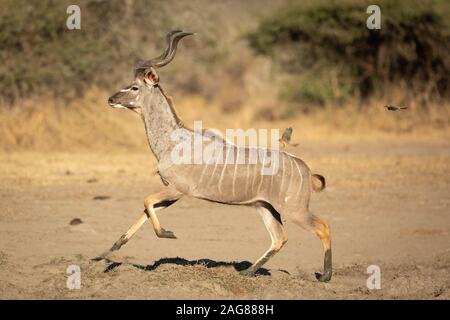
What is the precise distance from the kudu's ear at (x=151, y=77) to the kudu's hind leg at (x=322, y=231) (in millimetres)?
1575

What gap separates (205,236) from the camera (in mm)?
8789

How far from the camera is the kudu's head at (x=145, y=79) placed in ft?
22.8

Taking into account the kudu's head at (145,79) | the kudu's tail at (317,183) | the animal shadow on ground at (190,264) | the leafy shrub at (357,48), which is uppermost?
the leafy shrub at (357,48)

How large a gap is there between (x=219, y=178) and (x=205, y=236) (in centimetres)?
209

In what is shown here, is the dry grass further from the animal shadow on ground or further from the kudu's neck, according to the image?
the kudu's neck

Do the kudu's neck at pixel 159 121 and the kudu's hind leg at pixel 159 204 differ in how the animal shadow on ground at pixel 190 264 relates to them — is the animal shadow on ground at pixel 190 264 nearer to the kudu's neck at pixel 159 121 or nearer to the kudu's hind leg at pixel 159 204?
the kudu's hind leg at pixel 159 204

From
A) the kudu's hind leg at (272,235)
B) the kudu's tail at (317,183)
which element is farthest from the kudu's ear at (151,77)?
the kudu's tail at (317,183)

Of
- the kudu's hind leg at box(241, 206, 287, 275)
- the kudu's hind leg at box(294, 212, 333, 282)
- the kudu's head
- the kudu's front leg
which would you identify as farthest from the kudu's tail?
the kudu's head

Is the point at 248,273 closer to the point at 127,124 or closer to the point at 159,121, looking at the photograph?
the point at 159,121

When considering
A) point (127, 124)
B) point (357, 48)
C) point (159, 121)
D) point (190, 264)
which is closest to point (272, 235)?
point (190, 264)

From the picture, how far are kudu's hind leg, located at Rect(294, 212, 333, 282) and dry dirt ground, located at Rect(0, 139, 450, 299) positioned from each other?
0.34ft

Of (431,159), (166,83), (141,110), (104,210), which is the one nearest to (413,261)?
(141,110)

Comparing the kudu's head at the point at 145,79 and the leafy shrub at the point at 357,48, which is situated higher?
the leafy shrub at the point at 357,48

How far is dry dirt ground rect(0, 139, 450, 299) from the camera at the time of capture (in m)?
6.59
